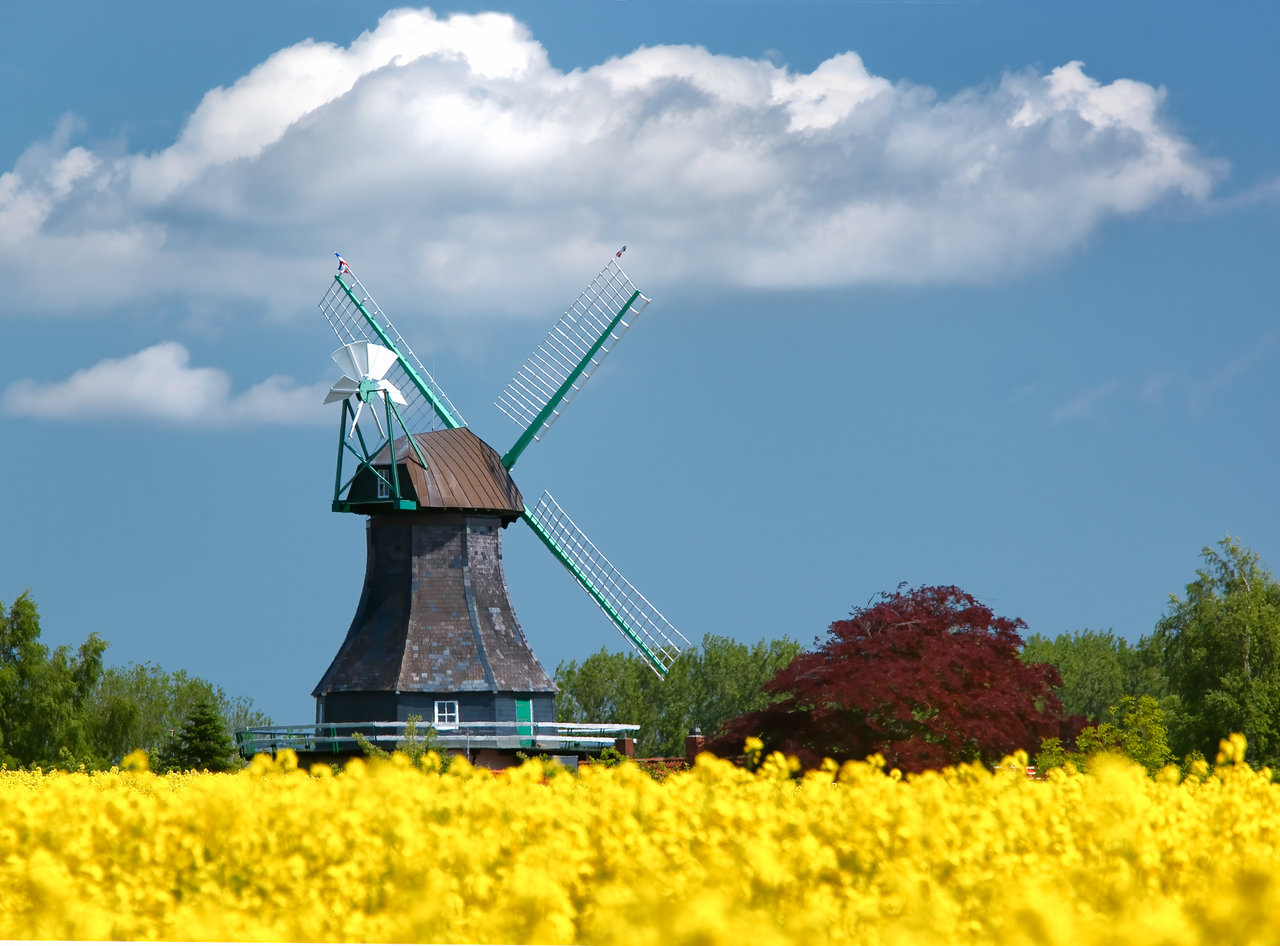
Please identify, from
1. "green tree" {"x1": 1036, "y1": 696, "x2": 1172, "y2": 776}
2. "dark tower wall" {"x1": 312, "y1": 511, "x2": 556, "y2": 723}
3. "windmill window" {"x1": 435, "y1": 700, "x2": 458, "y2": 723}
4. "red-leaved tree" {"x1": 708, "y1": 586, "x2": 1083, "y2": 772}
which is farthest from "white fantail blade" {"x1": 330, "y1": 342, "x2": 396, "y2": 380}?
"green tree" {"x1": 1036, "y1": 696, "x2": 1172, "y2": 776}

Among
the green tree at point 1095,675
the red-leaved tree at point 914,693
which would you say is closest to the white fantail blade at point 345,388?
the red-leaved tree at point 914,693

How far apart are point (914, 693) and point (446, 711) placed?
1219 centimetres

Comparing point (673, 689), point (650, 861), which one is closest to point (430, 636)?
point (650, 861)

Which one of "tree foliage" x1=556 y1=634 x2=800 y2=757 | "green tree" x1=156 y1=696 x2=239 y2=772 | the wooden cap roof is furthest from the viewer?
"tree foliage" x1=556 y1=634 x2=800 y2=757

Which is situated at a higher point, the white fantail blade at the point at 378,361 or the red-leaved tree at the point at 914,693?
the white fantail blade at the point at 378,361

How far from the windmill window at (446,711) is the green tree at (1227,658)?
1620 cm

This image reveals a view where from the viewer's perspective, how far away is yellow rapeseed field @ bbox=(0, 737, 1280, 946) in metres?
6.18

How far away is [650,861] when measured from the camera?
7.25 m

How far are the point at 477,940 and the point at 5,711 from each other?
34.0 m

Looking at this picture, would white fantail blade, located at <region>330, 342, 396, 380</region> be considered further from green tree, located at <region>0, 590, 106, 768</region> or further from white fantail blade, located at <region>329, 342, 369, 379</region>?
green tree, located at <region>0, 590, 106, 768</region>

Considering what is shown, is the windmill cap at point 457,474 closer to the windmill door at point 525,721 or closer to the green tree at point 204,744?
the windmill door at point 525,721

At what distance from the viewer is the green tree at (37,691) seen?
36.8 m

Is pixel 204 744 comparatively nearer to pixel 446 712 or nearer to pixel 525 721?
pixel 446 712

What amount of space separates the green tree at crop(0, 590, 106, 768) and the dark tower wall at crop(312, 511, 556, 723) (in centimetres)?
1150
